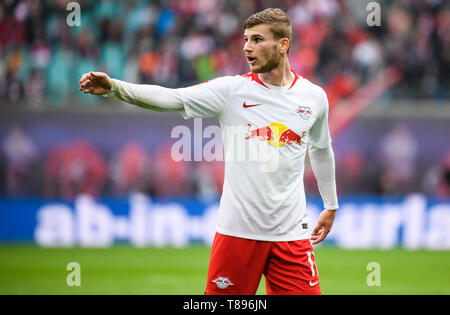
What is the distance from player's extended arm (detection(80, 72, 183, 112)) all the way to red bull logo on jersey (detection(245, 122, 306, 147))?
491mm

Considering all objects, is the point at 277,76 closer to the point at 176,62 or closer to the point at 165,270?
the point at 165,270

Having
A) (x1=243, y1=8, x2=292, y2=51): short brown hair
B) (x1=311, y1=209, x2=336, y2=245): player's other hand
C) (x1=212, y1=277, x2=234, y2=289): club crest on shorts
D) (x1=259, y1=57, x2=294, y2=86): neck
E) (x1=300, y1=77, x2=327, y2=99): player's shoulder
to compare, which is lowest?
(x1=212, y1=277, x2=234, y2=289): club crest on shorts

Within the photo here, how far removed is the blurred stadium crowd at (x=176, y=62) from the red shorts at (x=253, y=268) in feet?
35.8

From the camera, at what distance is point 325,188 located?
506 centimetres

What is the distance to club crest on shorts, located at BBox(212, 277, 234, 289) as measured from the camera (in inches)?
177

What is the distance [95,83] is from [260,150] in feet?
3.73

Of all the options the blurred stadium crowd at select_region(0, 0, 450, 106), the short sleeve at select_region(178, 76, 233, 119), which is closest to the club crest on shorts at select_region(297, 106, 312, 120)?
the short sleeve at select_region(178, 76, 233, 119)

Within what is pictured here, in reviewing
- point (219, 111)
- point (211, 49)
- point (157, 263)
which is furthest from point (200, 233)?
point (219, 111)

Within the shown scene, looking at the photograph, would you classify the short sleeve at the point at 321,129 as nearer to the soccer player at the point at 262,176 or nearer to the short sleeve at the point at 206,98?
the soccer player at the point at 262,176

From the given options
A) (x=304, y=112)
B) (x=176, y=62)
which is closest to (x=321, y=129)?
(x=304, y=112)

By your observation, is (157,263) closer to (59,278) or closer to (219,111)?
(59,278)

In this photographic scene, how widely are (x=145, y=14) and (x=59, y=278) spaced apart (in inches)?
341

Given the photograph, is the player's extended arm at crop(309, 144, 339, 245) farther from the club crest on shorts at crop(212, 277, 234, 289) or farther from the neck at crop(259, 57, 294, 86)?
the club crest on shorts at crop(212, 277, 234, 289)

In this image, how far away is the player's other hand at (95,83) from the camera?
405 centimetres
